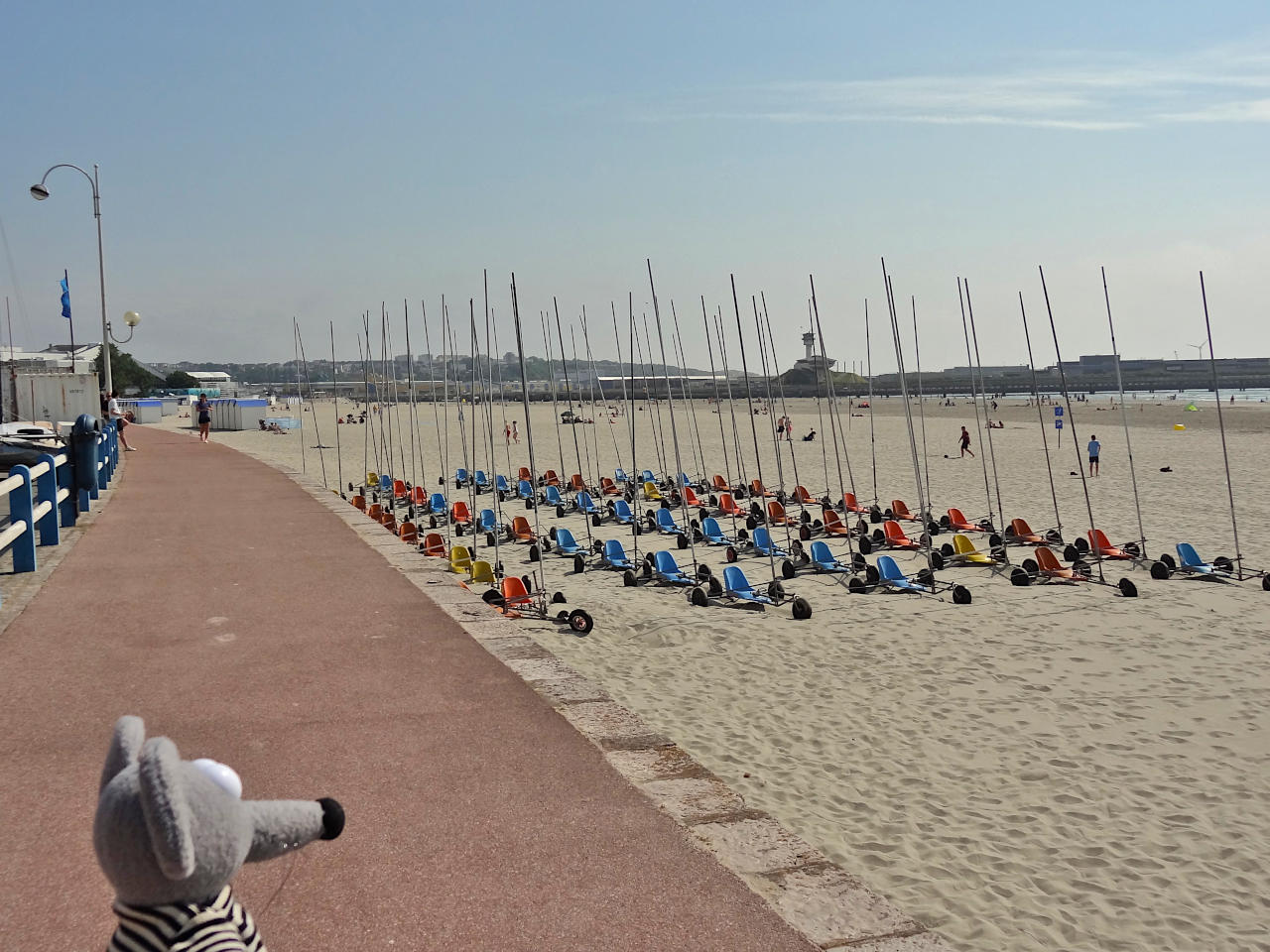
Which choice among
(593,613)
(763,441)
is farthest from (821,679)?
(763,441)

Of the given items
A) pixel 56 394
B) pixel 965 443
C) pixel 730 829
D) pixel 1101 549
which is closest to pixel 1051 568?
pixel 1101 549

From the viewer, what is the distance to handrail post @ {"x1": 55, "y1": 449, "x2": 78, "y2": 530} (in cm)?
1348

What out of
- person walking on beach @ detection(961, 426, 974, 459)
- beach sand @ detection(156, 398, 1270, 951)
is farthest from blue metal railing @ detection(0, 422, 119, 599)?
person walking on beach @ detection(961, 426, 974, 459)

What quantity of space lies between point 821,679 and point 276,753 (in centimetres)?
606

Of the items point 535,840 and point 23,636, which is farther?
point 23,636

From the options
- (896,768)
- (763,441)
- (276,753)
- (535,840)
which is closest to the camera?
(535,840)

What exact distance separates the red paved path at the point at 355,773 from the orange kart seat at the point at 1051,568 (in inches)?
420

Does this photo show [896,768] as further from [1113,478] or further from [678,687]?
[1113,478]

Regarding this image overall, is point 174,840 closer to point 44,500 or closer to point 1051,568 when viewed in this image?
point 44,500

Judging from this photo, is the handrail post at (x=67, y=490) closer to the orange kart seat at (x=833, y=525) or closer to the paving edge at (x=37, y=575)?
the paving edge at (x=37, y=575)

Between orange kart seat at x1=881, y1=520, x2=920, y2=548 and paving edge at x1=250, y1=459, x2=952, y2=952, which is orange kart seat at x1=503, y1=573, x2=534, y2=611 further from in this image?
orange kart seat at x1=881, y1=520, x2=920, y2=548

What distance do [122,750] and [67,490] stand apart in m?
13.0

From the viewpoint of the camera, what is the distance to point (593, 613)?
13.4 m

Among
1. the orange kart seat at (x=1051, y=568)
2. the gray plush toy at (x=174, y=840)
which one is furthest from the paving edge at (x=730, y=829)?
the orange kart seat at (x=1051, y=568)
